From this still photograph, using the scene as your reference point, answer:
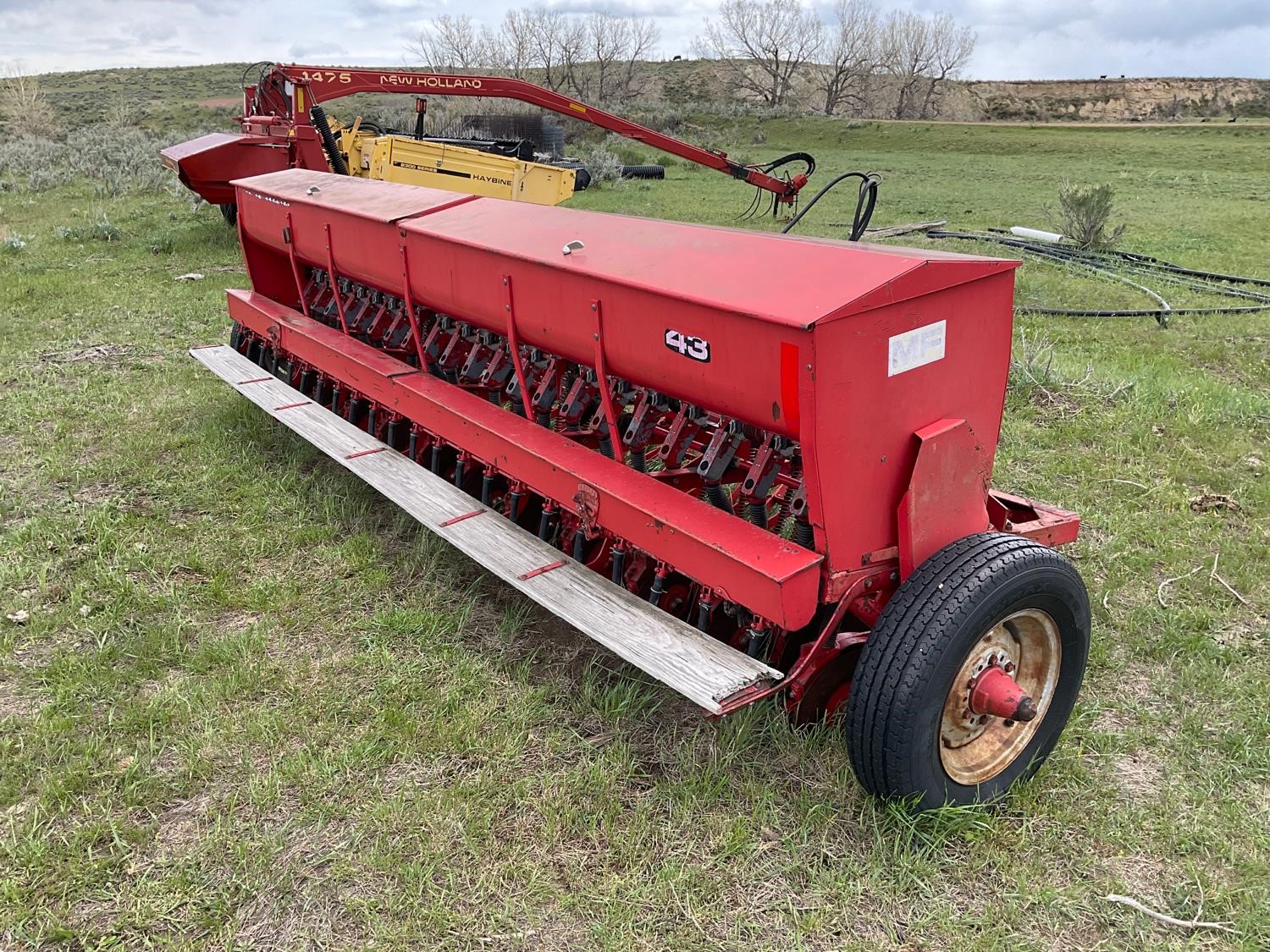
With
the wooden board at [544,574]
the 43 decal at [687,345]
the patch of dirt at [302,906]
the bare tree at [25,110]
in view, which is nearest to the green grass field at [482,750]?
the patch of dirt at [302,906]

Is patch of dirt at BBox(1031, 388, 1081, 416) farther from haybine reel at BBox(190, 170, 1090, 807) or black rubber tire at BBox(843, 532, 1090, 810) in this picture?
black rubber tire at BBox(843, 532, 1090, 810)

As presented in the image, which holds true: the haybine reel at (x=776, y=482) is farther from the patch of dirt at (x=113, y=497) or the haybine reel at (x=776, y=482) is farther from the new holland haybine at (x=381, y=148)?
the new holland haybine at (x=381, y=148)

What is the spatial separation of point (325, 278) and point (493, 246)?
8.07ft

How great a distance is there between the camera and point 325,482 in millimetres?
4484

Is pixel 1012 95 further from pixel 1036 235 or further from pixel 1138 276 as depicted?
pixel 1138 276

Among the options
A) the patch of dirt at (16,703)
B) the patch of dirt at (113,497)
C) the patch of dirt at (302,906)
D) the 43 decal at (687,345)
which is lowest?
the patch of dirt at (302,906)

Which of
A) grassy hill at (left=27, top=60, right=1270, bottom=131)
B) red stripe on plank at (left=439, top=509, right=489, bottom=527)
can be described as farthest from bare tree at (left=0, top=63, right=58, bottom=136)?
red stripe on plank at (left=439, top=509, right=489, bottom=527)

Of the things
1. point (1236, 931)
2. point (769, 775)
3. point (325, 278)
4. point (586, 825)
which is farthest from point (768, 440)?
point (325, 278)

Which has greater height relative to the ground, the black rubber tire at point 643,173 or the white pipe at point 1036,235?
the black rubber tire at point 643,173

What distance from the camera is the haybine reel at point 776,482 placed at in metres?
2.25

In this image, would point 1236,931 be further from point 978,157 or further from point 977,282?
point 978,157

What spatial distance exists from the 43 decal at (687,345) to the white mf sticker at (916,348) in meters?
0.51

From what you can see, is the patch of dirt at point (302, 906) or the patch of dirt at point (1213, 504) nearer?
the patch of dirt at point (302, 906)

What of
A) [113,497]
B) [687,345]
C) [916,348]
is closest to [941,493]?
[916,348]
